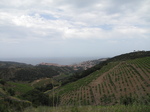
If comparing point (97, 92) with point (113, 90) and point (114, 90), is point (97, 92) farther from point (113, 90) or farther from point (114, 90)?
point (114, 90)

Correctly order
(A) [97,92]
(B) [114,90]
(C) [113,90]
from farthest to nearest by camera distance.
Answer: (A) [97,92]
(C) [113,90]
(B) [114,90]

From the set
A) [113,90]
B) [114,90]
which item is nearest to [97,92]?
[113,90]

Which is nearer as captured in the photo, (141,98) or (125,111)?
(125,111)

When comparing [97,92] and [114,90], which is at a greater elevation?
[114,90]

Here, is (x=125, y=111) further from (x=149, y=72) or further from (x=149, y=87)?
(x=149, y=72)

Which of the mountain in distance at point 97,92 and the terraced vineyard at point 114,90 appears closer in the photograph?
the mountain in distance at point 97,92

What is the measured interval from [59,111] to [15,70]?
82.3 metres

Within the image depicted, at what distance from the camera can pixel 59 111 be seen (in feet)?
9.59

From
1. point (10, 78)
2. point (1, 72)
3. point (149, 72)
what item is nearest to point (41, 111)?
point (149, 72)

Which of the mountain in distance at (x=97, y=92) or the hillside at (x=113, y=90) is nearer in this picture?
the mountain in distance at (x=97, y=92)

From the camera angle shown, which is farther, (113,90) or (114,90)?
(113,90)

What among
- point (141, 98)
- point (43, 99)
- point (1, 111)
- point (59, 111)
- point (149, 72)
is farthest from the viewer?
point (149, 72)

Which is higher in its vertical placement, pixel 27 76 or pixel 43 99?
pixel 43 99

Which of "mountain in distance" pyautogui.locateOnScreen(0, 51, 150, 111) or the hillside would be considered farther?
the hillside
